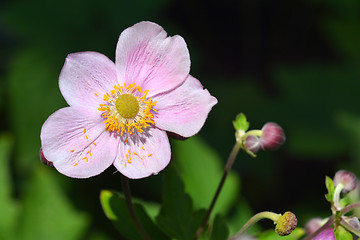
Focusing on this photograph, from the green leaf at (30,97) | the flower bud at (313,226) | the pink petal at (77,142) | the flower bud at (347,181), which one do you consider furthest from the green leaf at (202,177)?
the green leaf at (30,97)

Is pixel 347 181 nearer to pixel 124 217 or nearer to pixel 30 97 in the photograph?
pixel 124 217

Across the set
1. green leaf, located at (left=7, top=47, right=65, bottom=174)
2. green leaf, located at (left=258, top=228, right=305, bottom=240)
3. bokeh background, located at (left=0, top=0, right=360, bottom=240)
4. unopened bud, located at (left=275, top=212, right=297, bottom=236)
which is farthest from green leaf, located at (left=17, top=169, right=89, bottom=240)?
unopened bud, located at (left=275, top=212, right=297, bottom=236)

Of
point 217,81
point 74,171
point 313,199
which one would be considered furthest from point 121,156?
point 217,81

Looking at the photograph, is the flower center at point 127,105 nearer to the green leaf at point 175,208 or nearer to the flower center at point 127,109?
the flower center at point 127,109

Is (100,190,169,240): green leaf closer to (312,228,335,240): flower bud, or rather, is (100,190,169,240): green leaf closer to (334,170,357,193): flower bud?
(312,228,335,240): flower bud

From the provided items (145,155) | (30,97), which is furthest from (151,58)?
(30,97)

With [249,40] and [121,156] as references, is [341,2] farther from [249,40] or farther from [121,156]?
[121,156]
